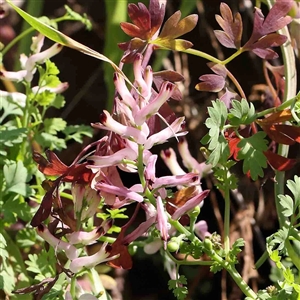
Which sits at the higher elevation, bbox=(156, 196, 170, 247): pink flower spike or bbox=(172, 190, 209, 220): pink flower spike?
bbox=(156, 196, 170, 247): pink flower spike

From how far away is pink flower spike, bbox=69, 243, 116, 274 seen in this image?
24.6 inches

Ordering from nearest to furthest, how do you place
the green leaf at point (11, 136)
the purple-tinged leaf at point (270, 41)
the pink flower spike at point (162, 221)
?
the pink flower spike at point (162, 221) < the purple-tinged leaf at point (270, 41) < the green leaf at point (11, 136)

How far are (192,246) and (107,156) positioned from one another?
149 millimetres

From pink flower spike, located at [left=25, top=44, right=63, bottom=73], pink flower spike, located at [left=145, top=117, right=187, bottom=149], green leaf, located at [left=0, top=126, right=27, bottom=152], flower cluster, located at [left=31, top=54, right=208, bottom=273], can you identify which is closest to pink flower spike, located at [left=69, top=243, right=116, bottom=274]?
flower cluster, located at [left=31, top=54, right=208, bottom=273]

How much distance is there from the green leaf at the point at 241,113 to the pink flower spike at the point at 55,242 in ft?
0.75

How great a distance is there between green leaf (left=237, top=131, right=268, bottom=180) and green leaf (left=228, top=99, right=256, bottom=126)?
0.9 inches

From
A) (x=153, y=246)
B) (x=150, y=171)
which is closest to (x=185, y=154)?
(x=153, y=246)

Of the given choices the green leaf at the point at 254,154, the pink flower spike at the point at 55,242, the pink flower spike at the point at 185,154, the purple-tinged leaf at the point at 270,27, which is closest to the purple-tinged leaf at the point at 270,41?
the purple-tinged leaf at the point at 270,27

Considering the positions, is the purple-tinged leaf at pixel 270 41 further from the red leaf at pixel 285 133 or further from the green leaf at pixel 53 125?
the green leaf at pixel 53 125

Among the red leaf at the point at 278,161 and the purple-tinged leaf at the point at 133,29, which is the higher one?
the purple-tinged leaf at the point at 133,29

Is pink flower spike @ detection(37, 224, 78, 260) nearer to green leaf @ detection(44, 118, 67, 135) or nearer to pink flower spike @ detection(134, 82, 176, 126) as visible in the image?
pink flower spike @ detection(134, 82, 176, 126)

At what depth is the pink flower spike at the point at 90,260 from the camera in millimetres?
625

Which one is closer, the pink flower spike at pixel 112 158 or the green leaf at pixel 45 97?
the pink flower spike at pixel 112 158

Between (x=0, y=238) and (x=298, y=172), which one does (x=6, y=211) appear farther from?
(x=298, y=172)
